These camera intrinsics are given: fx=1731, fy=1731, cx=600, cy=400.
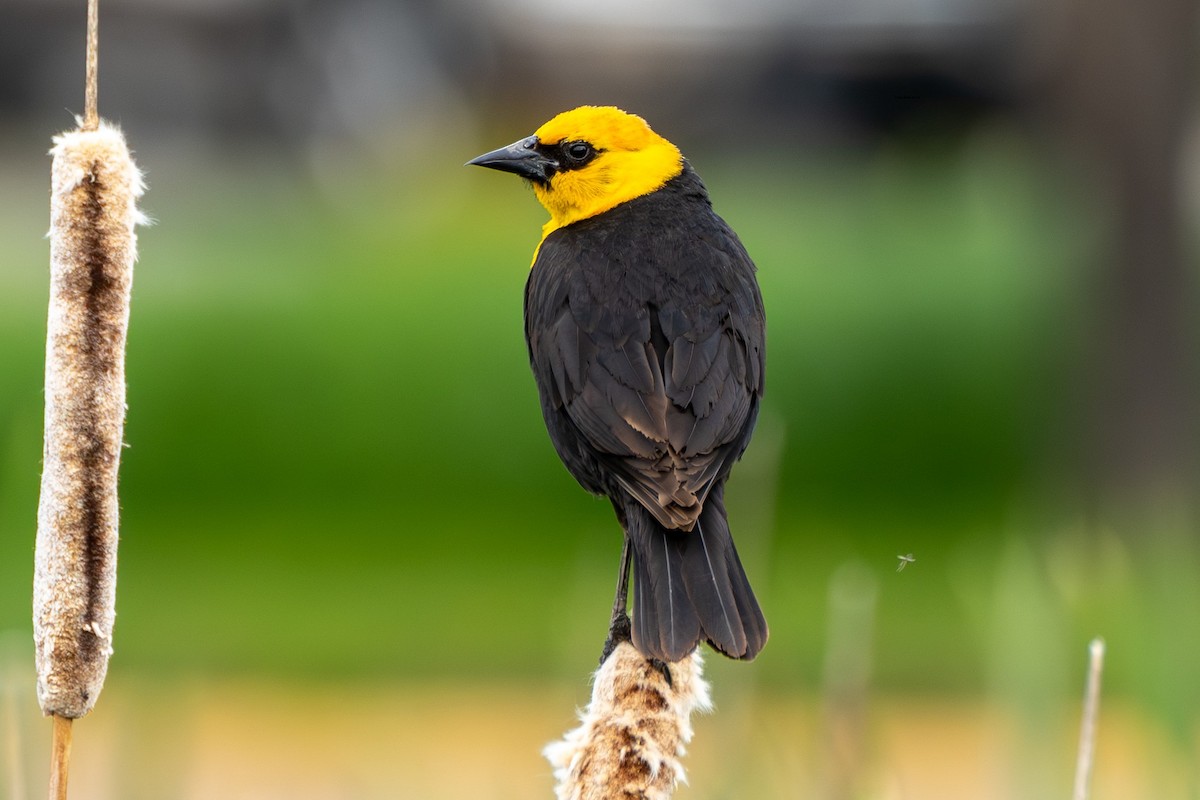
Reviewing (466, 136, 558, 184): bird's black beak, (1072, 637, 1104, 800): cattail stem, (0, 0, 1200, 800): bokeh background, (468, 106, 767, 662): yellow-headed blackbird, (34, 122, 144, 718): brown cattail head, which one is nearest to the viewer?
(34, 122, 144, 718): brown cattail head

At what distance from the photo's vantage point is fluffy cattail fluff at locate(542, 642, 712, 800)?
1509 millimetres

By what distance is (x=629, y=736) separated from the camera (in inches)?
Result: 61.5

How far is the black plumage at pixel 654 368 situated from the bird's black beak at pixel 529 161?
0.66 feet

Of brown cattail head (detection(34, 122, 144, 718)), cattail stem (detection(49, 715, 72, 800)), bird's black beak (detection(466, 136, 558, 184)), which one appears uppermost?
bird's black beak (detection(466, 136, 558, 184))

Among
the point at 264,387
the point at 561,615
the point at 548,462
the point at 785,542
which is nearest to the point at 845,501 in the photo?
the point at 785,542

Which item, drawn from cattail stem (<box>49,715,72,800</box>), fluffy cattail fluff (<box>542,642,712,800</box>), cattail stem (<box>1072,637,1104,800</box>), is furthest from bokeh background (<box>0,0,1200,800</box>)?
cattail stem (<box>49,715,72,800</box>)

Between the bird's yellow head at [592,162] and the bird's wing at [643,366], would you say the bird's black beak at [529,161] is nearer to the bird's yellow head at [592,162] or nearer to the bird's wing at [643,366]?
the bird's yellow head at [592,162]

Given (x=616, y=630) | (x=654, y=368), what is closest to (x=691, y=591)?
(x=616, y=630)

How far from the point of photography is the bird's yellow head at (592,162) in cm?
276

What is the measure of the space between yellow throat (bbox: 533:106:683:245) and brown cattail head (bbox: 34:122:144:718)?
51.8 inches

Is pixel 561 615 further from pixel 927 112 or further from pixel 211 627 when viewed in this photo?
pixel 927 112

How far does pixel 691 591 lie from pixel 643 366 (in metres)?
0.43

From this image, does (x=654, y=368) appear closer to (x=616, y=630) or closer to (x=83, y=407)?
(x=616, y=630)

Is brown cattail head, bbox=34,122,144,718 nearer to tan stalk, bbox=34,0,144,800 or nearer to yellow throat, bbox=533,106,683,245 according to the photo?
tan stalk, bbox=34,0,144,800
